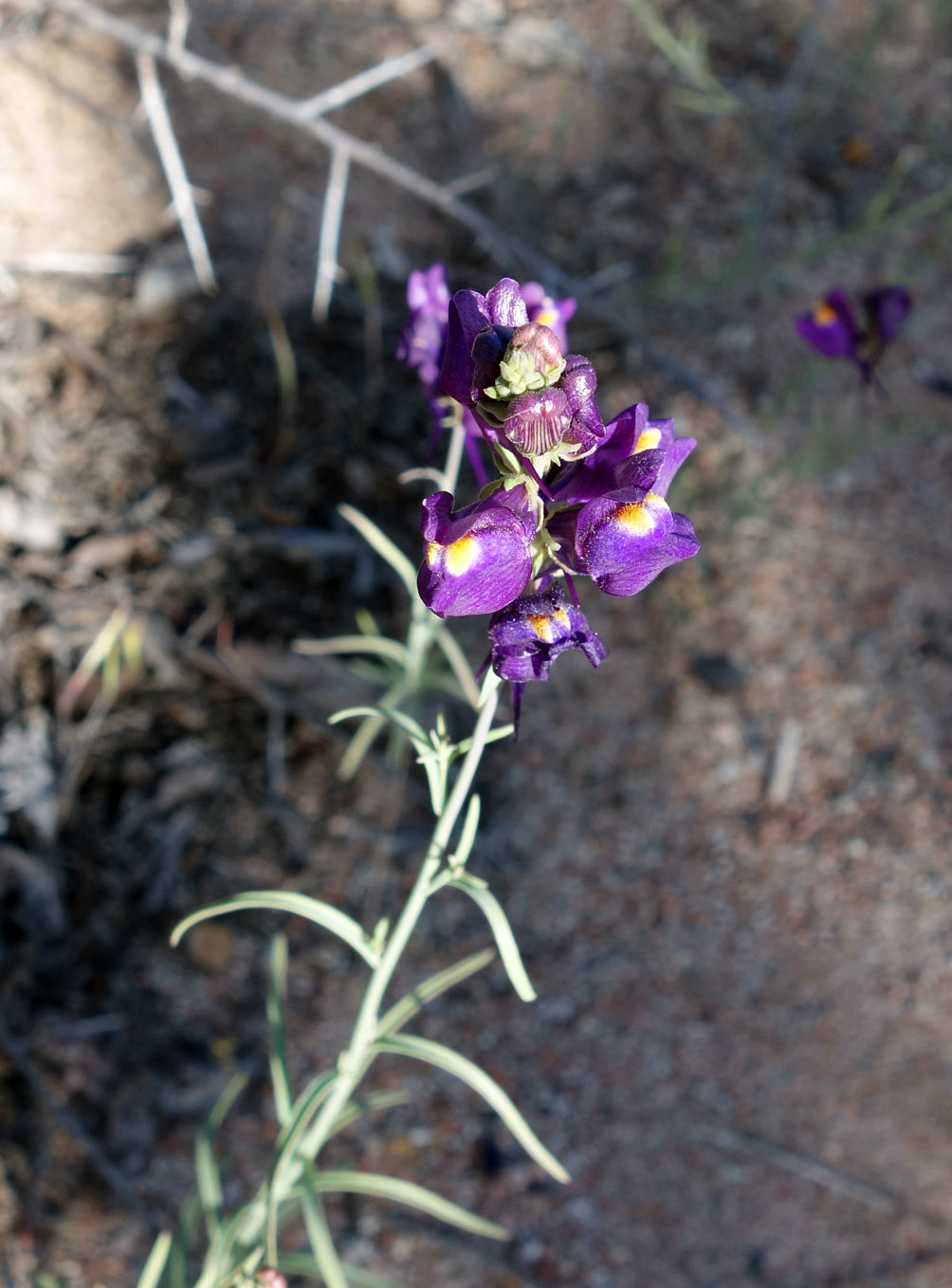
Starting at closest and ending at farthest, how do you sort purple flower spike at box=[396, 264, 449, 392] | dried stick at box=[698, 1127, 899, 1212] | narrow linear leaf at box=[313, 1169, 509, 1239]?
narrow linear leaf at box=[313, 1169, 509, 1239] < purple flower spike at box=[396, 264, 449, 392] < dried stick at box=[698, 1127, 899, 1212]

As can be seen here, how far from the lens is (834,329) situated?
265cm

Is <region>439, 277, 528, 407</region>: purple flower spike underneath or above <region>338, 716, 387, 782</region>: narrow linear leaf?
above

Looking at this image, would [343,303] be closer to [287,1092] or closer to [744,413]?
[744,413]

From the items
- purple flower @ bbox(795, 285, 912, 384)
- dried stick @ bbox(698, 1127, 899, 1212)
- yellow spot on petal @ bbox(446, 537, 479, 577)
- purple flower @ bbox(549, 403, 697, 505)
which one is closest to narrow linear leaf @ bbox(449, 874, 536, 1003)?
yellow spot on petal @ bbox(446, 537, 479, 577)

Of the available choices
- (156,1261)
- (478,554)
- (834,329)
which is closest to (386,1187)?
(156,1261)

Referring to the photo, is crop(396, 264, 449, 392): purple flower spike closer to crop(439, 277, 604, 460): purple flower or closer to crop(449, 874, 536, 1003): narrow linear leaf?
crop(439, 277, 604, 460): purple flower

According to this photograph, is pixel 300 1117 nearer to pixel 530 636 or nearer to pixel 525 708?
pixel 530 636

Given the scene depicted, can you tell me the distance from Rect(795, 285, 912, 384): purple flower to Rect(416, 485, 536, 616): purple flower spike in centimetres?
158

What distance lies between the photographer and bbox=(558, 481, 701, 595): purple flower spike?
→ 1409 millimetres

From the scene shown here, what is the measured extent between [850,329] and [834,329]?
4cm

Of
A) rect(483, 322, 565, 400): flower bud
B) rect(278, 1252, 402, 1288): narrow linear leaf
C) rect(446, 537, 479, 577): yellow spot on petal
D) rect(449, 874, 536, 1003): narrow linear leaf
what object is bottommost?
rect(278, 1252, 402, 1288): narrow linear leaf

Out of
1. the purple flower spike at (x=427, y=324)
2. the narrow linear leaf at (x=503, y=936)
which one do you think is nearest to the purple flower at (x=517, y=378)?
the purple flower spike at (x=427, y=324)

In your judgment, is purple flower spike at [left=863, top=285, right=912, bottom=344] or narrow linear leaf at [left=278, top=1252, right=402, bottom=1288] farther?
purple flower spike at [left=863, top=285, right=912, bottom=344]

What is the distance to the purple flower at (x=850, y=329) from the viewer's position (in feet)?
8.63
